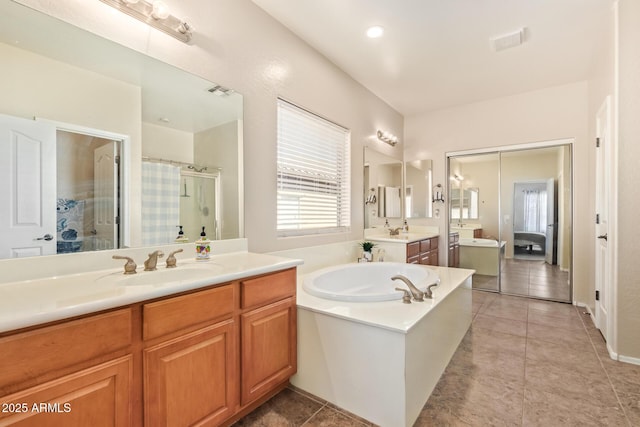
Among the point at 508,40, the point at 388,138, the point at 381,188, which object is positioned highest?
the point at 508,40

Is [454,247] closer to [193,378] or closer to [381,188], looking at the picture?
[381,188]

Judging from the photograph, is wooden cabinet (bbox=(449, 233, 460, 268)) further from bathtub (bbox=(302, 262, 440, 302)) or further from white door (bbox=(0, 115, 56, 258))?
white door (bbox=(0, 115, 56, 258))

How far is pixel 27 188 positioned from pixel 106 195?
28 cm

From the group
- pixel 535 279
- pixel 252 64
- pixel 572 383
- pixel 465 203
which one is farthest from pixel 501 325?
pixel 252 64

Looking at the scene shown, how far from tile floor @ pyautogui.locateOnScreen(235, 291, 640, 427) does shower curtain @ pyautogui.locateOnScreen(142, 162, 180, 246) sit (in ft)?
3.67

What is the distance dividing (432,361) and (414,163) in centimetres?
342

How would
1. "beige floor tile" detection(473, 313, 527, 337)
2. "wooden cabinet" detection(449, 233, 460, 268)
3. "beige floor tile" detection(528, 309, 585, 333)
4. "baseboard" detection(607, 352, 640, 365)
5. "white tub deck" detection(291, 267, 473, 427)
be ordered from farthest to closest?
1. "wooden cabinet" detection(449, 233, 460, 268)
2. "beige floor tile" detection(528, 309, 585, 333)
3. "beige floor tile" detection(473, 313, 527, 337)
4. "baseboard" detection(607, 352, 640, 365)
5. "white tub deck" detection(291, 267, 473, 427)

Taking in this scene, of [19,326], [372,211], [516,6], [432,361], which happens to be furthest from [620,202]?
[19,326]

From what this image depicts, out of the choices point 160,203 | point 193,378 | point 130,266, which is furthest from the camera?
point 160,203

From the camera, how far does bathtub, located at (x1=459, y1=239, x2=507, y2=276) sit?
160 inches

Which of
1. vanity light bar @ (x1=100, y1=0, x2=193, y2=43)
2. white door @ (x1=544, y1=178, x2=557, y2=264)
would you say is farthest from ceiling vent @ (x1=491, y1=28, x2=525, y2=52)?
vanity light bar @ (x1=100, y1=0, x2=193, y2=43)

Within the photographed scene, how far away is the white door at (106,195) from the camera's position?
1430 mm

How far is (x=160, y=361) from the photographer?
1.14 meters

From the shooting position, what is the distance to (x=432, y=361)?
5.85ft
